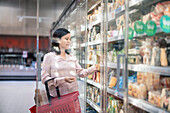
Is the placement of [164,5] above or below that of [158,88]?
above

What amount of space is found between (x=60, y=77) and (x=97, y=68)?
0.47m

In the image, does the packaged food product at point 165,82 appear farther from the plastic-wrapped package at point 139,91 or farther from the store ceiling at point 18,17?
the store ceiling at point 18,17

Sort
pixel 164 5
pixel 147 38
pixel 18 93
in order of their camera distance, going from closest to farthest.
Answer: pixel 164 5
pixel 147 38
pixel 18 93

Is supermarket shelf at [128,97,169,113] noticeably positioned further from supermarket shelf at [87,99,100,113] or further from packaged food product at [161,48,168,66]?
supermarket shelf at [87,99,100,113]

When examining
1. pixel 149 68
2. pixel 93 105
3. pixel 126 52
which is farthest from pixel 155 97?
pixel 93 105

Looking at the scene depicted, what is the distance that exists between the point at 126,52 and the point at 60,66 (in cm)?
87

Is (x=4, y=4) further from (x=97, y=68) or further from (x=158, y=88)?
(x=158, y=88)

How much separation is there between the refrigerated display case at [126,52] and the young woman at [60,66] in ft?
0.78

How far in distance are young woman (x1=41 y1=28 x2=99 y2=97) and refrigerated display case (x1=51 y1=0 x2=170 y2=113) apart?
0.24m

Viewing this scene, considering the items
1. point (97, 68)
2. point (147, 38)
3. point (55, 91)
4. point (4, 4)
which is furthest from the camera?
point (4, 4)

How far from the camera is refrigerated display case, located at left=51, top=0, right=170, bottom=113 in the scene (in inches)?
63.0

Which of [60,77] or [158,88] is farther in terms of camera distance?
[60,77]

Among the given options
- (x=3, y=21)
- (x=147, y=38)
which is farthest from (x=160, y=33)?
(x=3, y=21)

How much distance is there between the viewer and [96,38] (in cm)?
255
